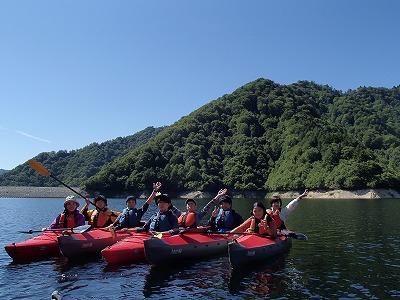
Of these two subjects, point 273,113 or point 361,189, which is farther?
point 273,113

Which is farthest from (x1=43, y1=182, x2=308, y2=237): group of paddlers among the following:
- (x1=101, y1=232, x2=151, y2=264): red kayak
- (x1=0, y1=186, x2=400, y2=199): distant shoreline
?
(x1=0, y1=186, x2=400, y2=199): distant shoreline

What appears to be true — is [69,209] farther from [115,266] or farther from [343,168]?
[343,168]

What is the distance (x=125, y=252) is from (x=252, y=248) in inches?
225

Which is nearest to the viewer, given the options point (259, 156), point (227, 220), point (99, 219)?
point (227, 220)

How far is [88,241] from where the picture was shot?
714 inches

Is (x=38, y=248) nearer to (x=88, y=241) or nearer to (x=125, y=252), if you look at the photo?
(x=88, y=241)

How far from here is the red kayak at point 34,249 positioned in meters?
18.0

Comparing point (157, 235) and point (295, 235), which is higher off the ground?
point (157, 235)

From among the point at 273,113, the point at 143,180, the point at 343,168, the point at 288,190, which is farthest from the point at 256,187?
the point at 273,113

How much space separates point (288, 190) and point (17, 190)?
13315cm

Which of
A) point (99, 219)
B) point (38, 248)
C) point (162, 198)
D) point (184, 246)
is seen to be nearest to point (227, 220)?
point (184, 246)

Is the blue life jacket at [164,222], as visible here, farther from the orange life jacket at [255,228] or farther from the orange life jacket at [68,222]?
the orange life jacket at [68,222]

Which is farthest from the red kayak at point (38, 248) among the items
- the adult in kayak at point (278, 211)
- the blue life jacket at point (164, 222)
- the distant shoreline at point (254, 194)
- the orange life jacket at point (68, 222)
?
the distant shoreline at point (254, 194)

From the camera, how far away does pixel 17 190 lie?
7298 inches
